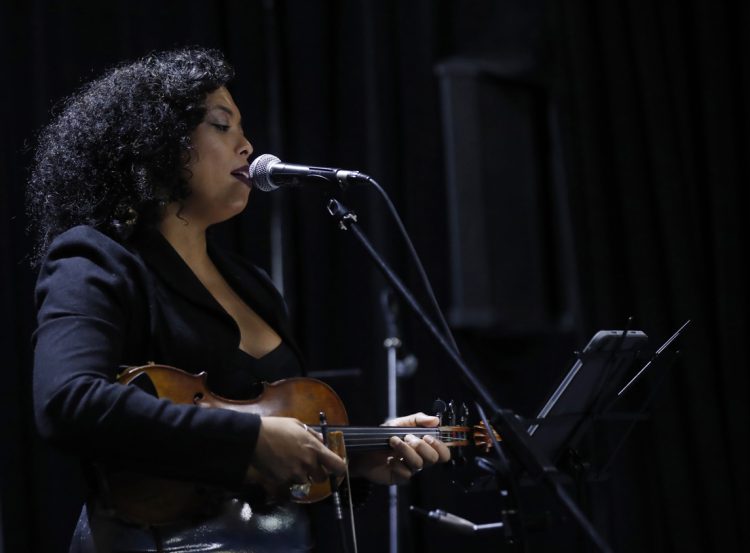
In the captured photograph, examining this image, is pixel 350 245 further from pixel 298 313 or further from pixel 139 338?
pixel 139 338

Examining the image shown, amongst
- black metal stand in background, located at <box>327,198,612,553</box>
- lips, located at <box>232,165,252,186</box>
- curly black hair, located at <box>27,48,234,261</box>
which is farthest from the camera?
lips, located at <box>232,165,252,186</box>

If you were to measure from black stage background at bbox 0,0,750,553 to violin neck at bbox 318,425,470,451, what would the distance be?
1.32m

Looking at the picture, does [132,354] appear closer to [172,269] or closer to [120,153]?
[172,269]

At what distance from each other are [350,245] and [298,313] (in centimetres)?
31

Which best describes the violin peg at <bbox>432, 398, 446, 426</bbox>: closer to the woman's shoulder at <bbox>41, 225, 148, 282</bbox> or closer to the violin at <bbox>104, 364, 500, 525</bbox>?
the violin at <bbox>104, 364, 500, 525</bbox>

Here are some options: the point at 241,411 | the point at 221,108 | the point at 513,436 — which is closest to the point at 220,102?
the point at 221,108

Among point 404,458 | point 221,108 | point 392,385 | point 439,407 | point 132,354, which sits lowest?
point 392,385

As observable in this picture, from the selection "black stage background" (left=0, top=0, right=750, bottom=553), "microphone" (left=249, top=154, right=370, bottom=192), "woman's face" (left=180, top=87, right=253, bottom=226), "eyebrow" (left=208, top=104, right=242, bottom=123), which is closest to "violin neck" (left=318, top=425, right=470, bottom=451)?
"microphone" (left=249, top=154, right=370, bottom=192)

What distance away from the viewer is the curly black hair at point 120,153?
191 cm

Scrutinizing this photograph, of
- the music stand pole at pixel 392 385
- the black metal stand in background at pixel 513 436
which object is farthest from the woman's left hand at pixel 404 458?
the music stand pole at pixel 392 385

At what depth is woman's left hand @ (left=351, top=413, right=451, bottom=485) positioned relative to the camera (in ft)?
6.10

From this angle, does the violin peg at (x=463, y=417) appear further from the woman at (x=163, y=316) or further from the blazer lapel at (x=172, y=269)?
the blazer lapel at (x=172, y=269)

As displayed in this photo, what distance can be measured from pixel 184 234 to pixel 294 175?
1.02 feet

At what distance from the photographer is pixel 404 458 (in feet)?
6.12
